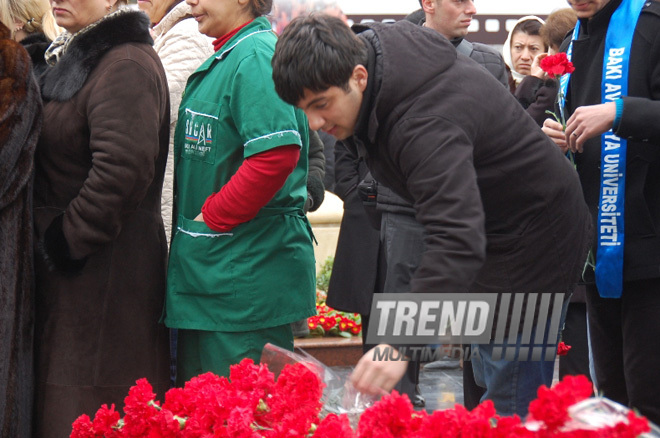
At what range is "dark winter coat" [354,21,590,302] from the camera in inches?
81.7

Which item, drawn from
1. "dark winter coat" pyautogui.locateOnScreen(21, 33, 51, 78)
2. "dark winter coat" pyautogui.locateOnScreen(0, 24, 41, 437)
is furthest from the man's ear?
"dark winter coat" pyautogui.locateOnScreen(21, 33, 51, 78)

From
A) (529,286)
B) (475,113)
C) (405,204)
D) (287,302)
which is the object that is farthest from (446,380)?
(475,113)

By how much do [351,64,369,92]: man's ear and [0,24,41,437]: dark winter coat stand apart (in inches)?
54.4

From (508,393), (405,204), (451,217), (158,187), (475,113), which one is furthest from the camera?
(405,204)

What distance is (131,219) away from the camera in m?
3.21

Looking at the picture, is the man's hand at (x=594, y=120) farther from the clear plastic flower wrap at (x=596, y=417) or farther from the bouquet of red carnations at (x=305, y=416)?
the clear plastic flower wrap at (x=596, y=417)

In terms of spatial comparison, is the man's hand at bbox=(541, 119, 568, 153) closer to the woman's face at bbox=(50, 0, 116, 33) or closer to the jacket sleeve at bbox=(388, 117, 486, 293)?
the jacket sleeve at bbox=(388, 117, 486, 293)

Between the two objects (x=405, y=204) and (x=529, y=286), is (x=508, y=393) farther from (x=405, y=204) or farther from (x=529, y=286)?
(x=405, y=204)

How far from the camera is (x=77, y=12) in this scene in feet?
10.8

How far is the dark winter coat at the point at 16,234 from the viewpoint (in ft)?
10.0

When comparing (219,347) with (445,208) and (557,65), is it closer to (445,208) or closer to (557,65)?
(445,208)

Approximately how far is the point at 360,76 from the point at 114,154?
1102 millimetres

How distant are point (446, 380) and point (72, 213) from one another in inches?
134

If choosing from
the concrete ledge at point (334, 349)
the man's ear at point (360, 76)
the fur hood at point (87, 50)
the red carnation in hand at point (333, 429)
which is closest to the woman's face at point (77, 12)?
the fur hood at point (87, 50)
